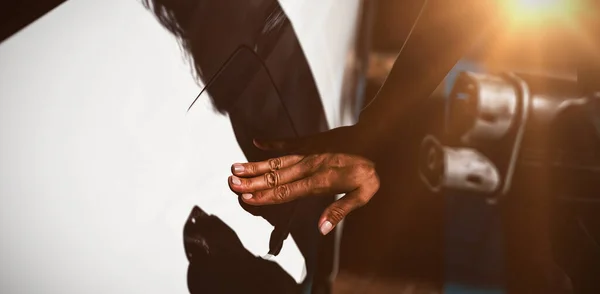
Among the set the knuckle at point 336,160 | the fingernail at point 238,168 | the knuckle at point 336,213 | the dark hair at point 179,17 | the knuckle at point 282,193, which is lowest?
the knuckle at point 336,213

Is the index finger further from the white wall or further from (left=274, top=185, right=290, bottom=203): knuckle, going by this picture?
the white wall

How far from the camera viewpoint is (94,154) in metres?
0.39

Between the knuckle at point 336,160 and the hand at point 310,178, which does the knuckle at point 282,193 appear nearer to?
the hand at point 310,178

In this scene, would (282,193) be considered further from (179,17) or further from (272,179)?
(179,17)

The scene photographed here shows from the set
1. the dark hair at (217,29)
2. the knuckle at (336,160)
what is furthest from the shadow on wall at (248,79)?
the knuckle at (336,160)

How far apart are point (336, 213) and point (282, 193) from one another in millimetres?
113

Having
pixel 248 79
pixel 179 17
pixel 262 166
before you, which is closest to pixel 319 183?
pixel 262 166

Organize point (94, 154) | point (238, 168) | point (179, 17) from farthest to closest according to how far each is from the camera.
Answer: point (238, 168) → point (179, 17) → point (94, 154)

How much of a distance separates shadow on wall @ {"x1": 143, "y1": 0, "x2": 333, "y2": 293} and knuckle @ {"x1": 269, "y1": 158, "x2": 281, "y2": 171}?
0.02 m

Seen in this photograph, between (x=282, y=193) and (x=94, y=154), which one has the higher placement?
(x=94, y=154)

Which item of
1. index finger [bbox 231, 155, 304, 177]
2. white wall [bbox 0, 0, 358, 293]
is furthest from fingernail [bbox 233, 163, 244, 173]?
white wall [bbox 0, 0, 358, 293]

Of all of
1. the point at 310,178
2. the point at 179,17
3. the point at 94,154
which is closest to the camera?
the point at 94,154

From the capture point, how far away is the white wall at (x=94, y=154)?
36cm

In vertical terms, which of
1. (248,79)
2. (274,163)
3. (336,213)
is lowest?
(336,213)
